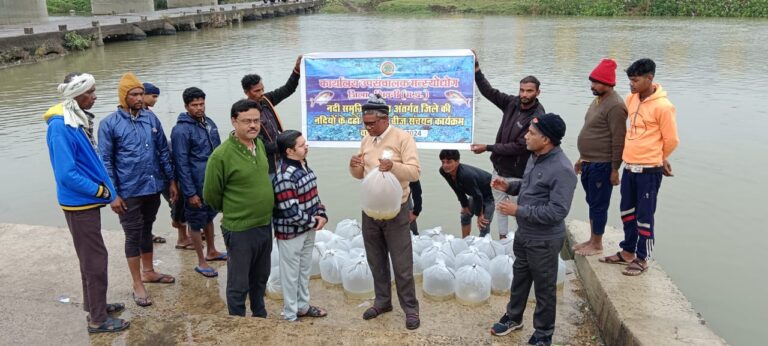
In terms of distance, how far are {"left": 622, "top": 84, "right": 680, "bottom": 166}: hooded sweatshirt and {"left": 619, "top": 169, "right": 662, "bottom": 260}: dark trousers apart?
14cm

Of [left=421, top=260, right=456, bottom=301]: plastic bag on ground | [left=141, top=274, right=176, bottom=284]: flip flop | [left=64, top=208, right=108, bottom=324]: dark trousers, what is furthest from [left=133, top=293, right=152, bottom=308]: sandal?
[left=421, top=260, right=456, bottom=301]: plastic bag on ground

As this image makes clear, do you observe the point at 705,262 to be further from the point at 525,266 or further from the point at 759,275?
the point at 525,266

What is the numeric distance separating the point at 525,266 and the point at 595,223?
1332mm

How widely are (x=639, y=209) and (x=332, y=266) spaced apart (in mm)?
2542

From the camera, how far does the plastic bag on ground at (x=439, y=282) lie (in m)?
4.44

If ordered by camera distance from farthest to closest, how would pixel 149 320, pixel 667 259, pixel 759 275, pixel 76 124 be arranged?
pixel 667 259 → pixel 759 275 → pixel 149 320 → pixel 76 124

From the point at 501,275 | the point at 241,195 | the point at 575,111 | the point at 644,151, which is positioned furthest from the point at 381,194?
the point at 575,111

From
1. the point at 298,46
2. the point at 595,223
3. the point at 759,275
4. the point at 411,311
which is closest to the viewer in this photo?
the point at 411,311

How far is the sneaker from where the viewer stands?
3.92 m

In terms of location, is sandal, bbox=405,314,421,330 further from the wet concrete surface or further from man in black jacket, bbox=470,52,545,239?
man in black jacket, bbox=470,52,545,239

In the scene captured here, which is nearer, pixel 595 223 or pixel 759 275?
pixel 595 223

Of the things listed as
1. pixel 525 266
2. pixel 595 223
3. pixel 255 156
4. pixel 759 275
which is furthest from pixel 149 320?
pixel 759 275

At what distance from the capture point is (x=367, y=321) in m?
4.21

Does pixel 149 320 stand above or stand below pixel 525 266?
below
